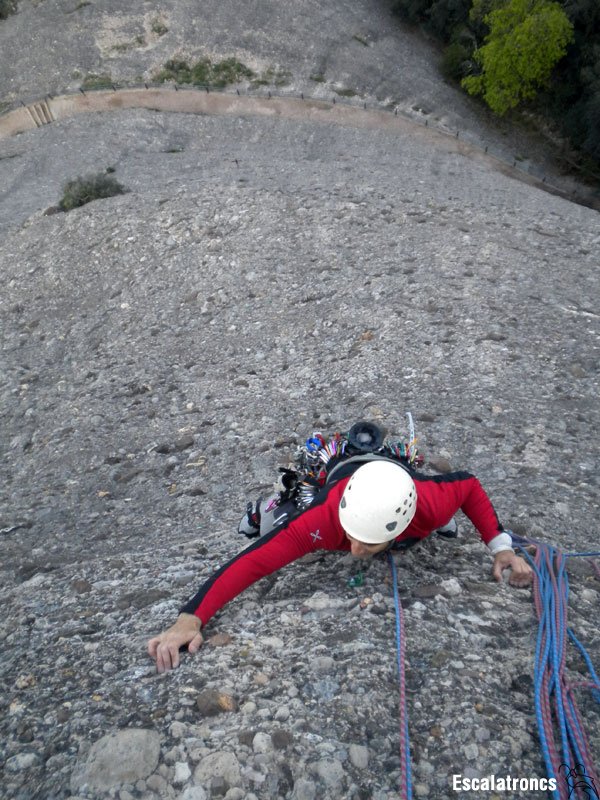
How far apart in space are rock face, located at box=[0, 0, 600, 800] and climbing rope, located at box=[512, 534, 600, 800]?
4.6 inches

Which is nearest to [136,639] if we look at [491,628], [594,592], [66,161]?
[491,628]

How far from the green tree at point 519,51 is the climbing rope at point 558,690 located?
2964 centimetres

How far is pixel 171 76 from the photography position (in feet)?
95.5

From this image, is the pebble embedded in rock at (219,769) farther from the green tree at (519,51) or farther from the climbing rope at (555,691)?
the green tree at (519,51)

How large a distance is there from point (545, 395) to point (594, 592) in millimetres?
3399

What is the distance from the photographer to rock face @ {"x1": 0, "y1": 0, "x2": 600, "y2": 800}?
3500 mm

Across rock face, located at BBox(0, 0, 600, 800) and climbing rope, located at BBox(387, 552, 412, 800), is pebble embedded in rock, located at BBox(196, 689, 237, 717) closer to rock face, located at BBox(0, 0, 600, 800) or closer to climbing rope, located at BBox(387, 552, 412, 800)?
rock face, located at BBox(0, 0, 600, 800)

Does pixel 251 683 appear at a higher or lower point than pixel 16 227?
higher

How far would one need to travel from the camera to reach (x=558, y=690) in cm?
355

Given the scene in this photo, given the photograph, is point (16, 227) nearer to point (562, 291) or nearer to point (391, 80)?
point (562, 291)

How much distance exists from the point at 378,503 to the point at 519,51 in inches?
1207

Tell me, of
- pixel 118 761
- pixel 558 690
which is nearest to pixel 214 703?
pixel 118 761

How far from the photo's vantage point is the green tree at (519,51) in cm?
2664

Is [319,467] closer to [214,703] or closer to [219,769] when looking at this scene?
[214,703]
